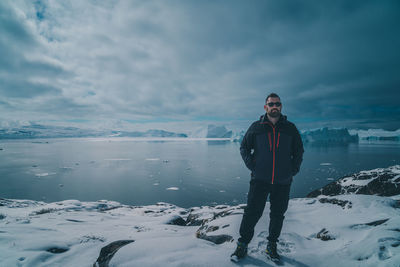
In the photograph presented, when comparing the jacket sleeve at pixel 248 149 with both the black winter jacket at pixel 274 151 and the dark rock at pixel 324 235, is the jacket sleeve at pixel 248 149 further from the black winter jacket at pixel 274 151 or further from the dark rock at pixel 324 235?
the dark rock at pixel 324 235

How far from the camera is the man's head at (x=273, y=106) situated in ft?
12.4

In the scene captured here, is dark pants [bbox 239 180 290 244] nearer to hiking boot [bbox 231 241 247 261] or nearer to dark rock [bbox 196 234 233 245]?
hiking boot [bbox 231 241 247 261]

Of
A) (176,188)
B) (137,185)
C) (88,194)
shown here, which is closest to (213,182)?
(176,188)

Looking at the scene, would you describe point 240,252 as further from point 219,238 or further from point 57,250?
point 57,250

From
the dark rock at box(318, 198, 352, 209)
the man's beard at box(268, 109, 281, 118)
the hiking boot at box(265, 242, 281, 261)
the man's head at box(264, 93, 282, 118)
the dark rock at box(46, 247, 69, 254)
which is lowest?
the dark rock at box(46, 247, 69, 254)

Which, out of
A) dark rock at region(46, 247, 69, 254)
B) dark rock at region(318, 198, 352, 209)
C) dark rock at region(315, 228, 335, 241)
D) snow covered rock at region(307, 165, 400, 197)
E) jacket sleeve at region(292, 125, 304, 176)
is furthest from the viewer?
snow covered rock at region(307, 165, 400, 197)

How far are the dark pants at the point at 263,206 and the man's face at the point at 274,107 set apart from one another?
4.81ft

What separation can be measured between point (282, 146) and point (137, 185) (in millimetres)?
28025

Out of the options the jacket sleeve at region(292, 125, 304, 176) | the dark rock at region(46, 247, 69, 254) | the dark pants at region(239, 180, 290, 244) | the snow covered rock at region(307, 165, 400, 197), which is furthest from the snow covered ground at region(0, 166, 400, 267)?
the snow covered rock at region(307, 165, 400, 197)

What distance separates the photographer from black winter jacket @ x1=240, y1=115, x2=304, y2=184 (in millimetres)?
3742

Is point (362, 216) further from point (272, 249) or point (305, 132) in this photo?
point (305, 132)

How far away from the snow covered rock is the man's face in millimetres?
10109

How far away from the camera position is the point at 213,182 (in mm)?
29516

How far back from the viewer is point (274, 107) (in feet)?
12.4
